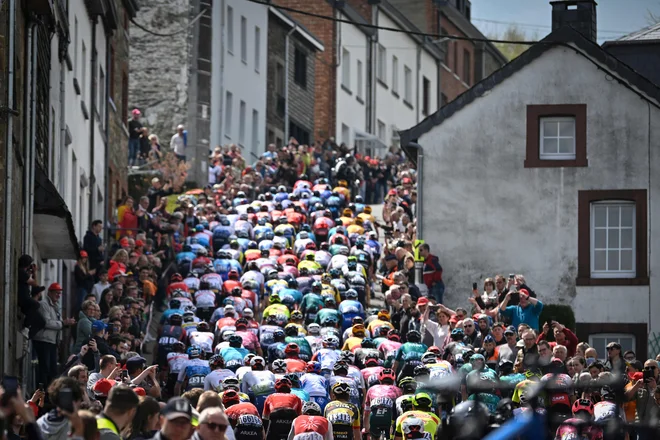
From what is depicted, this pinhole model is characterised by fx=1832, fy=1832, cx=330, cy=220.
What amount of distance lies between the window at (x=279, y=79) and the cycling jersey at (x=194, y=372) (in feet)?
133

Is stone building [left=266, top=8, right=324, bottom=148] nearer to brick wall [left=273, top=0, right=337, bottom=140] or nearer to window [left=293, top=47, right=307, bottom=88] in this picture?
window [left=293, top=47, right=307, bottom=88]

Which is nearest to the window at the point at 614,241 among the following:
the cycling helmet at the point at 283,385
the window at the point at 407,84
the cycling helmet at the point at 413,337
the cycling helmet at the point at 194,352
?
the cycling helmet at the point at 413,337

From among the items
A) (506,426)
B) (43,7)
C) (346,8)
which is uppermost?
(346,8)

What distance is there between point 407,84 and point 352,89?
6.98 m

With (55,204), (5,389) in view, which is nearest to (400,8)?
(55,204)

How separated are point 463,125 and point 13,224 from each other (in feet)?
56.5

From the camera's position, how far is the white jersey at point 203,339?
28.0 metres

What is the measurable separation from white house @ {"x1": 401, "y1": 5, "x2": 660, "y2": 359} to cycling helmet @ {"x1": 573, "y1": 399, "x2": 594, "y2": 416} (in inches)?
585

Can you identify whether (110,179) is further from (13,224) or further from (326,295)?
(13,224)

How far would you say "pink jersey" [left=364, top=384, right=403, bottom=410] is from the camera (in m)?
24.7

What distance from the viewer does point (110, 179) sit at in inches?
1761

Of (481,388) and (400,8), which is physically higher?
(400,8)

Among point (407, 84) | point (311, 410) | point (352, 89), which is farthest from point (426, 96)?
point (311, 410)

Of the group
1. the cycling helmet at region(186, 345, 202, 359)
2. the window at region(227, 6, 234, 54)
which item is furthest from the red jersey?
the window at region(227, 6, 234, 54)
